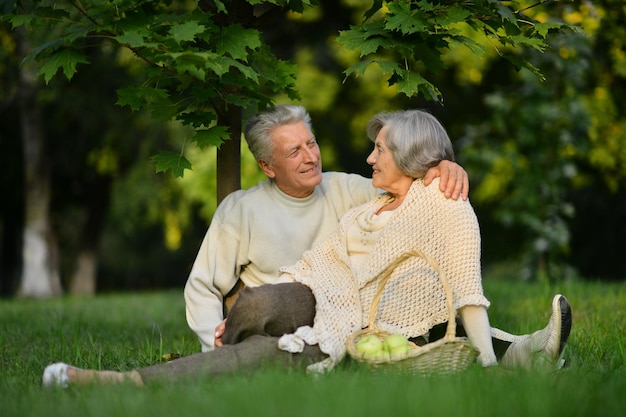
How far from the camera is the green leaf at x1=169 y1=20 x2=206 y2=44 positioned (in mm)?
4477

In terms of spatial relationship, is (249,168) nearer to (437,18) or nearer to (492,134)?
(492,134)

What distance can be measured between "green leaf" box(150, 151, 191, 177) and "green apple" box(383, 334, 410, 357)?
1.63 m

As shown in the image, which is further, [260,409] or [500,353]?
[500,353]

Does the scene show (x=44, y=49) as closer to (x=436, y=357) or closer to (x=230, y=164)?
(x=230, y=164)

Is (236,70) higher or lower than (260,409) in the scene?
higher

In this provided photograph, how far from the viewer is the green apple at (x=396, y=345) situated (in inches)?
158

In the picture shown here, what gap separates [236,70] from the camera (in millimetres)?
5094

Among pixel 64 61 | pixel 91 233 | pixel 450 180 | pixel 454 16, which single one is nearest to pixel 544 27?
pixel 454 16

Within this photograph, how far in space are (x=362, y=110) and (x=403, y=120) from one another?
14461mm

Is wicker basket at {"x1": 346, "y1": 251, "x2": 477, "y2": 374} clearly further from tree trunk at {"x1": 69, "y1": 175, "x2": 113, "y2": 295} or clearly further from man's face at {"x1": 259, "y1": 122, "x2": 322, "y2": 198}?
tree trunk at {"x1": 69, "y1": 175, "x2": 113, "y2": 295}

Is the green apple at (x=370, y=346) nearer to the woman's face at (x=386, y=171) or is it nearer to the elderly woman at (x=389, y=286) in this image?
the elderly woman at (x=389, y=286)

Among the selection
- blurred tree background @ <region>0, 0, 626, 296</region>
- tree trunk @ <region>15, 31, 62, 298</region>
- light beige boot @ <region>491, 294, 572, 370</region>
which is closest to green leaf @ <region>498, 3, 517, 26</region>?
light beige boot @ <region>491, 294, 572, 370</region>

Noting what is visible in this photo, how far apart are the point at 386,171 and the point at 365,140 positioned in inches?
583

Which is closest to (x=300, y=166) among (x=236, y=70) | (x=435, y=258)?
(x=236, y=70)
